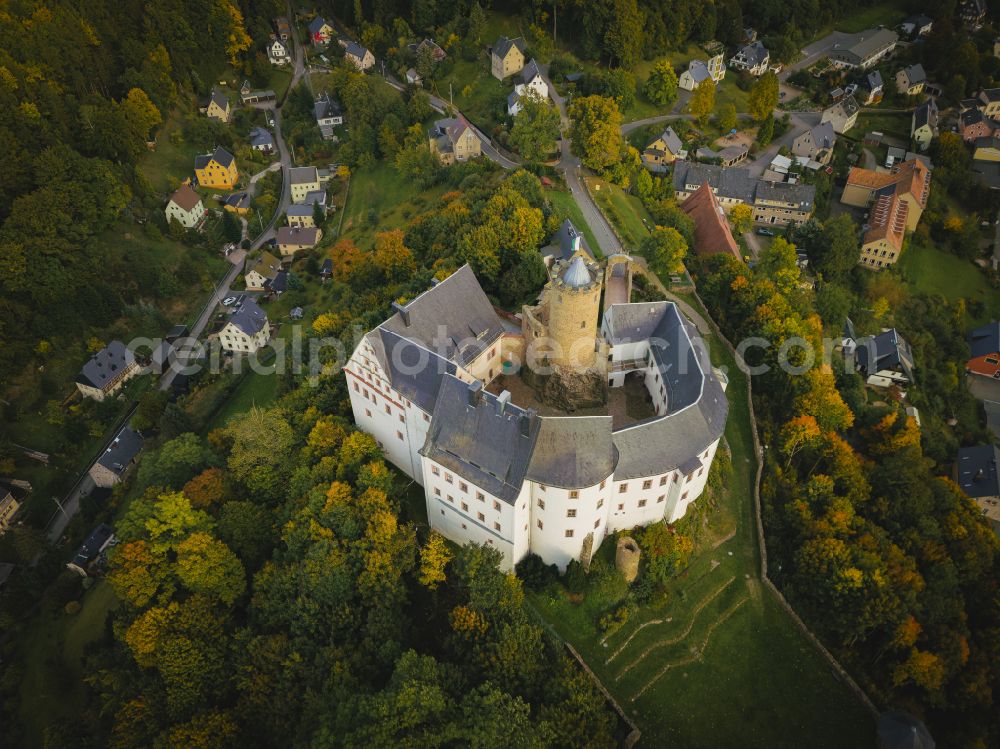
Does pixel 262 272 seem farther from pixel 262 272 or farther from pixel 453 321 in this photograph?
pixel 453 321

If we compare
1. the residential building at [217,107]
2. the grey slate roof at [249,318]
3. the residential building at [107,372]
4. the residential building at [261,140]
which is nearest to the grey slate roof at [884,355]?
the grey slate roof at [249,318]

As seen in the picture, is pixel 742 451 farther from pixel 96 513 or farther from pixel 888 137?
pixel 888 137

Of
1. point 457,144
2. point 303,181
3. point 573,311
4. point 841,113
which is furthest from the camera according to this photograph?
point 841,113

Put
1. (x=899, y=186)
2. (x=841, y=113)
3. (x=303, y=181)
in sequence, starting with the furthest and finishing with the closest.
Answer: (x=841, y=113)
(x=303, y=181)
(x=899, y=186)

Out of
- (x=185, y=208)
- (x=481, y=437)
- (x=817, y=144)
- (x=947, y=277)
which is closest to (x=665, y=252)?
(x=481, y=437)

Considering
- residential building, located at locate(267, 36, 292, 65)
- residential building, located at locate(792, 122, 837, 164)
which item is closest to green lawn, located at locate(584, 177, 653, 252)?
residential building, located at locate(792, 122, 837, 164)

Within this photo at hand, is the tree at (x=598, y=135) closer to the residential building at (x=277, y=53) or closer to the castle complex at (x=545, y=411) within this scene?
the castle complex at (x=545, y=411)

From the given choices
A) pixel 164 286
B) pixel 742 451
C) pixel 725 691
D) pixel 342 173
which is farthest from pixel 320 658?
pixel 342 173
